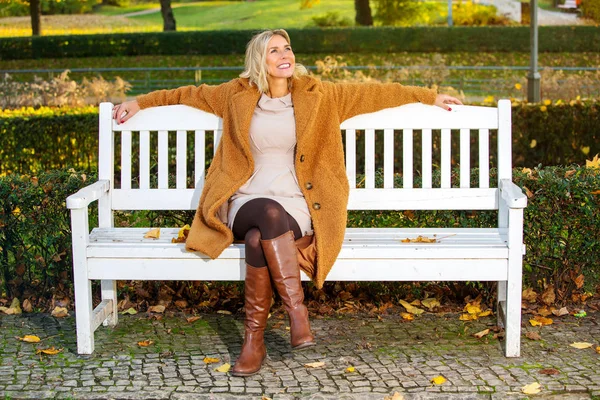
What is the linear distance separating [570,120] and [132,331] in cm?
540

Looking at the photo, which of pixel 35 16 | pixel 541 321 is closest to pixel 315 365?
pixel 541 321

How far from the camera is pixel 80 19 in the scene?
39.6 m

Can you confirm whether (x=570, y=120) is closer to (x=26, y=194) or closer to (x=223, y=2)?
(x=26, y=194)

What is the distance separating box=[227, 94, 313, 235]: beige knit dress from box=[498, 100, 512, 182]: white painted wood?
3.42 feet

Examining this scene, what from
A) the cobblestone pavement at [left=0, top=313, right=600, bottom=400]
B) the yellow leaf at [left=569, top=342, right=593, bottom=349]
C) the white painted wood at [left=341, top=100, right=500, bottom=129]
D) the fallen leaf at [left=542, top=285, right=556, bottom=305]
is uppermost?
the white painted wood at [left=341, top=100, right=500, bottom=129]

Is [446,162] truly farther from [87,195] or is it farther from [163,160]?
[87,195]

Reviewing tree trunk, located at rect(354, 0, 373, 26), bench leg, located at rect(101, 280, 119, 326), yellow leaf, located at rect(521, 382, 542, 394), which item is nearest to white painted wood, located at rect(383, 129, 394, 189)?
yellow leaf, located at rect(521, 382, 542, 394)

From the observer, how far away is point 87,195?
443cm

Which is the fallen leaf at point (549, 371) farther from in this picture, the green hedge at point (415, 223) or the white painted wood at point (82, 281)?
the white painted wood at point (82, 281)

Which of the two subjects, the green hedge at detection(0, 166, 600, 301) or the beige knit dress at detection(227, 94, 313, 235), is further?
the green hedge at detection(0, 166, 600, 301)

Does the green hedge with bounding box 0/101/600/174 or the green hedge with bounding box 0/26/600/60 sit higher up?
the green hedge with bounding box 0/26/600/60

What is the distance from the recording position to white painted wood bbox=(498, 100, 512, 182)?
186 inches

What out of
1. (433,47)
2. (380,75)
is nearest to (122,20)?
(433,47)

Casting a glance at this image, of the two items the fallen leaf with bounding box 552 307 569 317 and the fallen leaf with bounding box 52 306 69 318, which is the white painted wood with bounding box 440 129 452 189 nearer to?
the fallen leaf with bounding box 552 307 569 317
